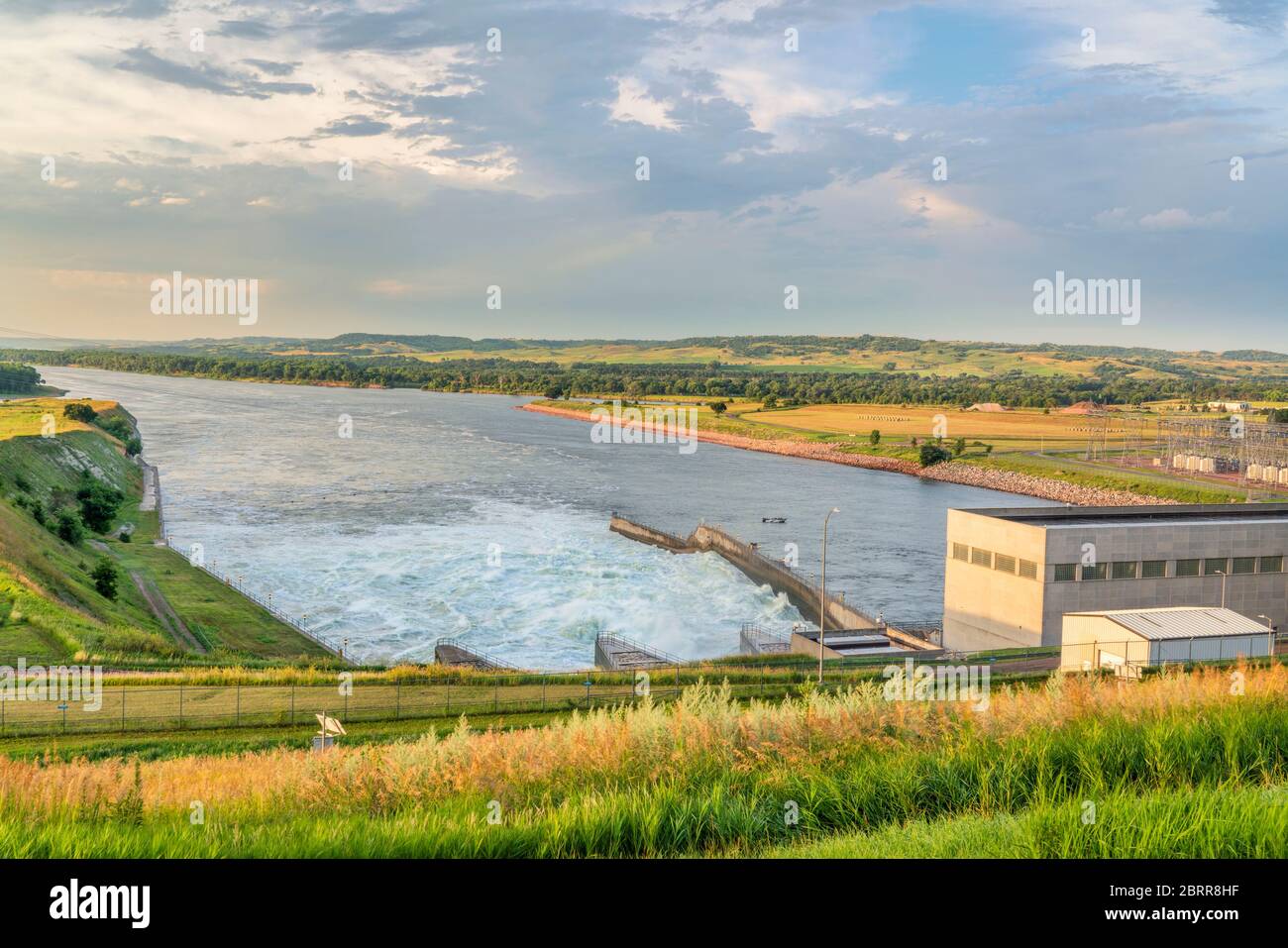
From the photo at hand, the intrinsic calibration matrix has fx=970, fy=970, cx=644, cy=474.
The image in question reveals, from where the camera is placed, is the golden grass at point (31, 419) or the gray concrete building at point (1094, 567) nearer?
the gray concrete building at point (1094, 567)

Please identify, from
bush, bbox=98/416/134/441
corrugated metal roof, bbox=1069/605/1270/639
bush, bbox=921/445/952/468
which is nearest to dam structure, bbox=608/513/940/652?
corrugated metal roof, bbox=1069/605/1270/639

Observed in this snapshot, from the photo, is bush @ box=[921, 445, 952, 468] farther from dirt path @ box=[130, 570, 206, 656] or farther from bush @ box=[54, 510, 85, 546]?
bush @ box=[54, 510, 85, 546]

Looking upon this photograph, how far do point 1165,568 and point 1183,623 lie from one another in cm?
828

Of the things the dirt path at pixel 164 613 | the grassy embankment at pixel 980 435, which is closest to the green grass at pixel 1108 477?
the grassy embankment at pixel 980 435

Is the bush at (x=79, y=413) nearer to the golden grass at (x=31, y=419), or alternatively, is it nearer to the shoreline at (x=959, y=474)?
the golden grass at (x=31, y=419)

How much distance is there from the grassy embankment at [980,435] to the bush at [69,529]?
251 feet

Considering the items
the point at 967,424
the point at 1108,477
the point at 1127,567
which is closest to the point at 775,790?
the point at 1127,567

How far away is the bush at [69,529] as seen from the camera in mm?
49562

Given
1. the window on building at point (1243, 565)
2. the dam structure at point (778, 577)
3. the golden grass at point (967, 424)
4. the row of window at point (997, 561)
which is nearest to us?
the row of window at point (997, 561)

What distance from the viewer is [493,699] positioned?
25875 mm

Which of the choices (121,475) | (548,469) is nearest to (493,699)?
(121,475)

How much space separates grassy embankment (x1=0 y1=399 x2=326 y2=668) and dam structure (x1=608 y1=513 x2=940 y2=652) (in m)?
22.3
